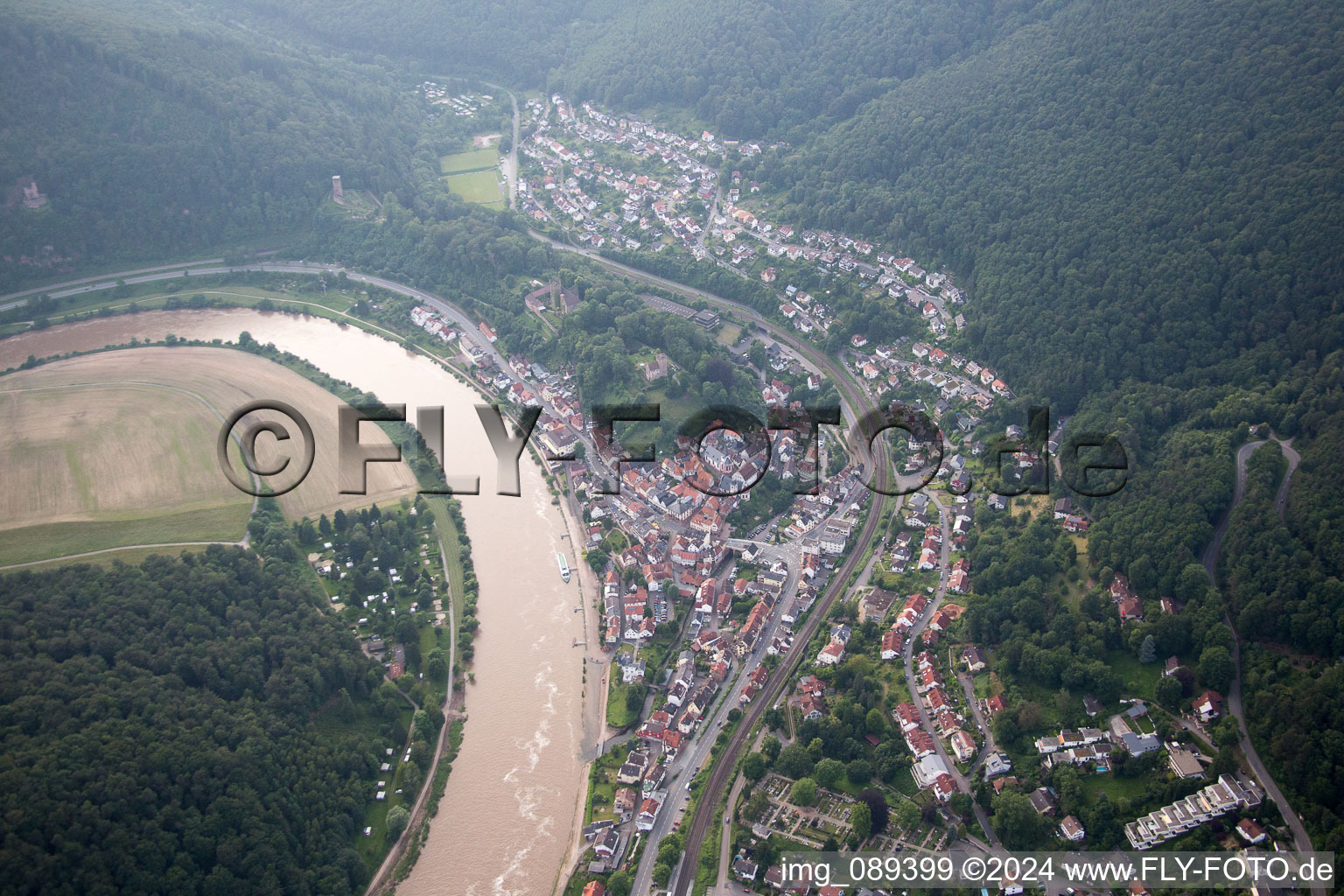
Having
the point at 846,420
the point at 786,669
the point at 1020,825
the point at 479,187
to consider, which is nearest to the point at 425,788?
the point at 786,669

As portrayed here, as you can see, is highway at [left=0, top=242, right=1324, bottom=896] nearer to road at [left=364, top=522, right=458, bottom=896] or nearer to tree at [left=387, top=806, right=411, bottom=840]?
road at [left=364, top=522, right=458, bottom=896]

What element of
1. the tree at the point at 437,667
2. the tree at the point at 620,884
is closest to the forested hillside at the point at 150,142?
the tree at the point at 437,667

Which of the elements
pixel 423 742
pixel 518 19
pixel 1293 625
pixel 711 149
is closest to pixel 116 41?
pixel 518 19

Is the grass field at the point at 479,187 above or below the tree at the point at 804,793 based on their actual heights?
above

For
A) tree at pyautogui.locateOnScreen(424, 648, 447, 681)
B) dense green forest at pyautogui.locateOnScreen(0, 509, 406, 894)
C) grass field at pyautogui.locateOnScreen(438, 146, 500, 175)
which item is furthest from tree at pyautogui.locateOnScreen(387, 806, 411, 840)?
grass field at pyautogui.locateOnScreen(438, 146, 500, 175)

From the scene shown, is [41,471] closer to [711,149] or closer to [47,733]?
[47,733]

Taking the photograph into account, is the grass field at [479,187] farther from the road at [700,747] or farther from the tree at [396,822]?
the tree at [396,822]

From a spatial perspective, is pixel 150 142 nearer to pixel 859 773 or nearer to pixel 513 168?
pixel 513 168
